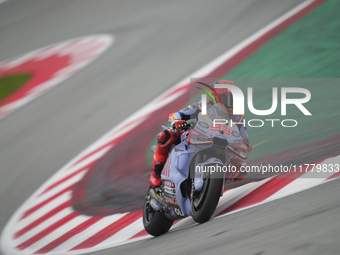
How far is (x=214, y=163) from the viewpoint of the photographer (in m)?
3.07

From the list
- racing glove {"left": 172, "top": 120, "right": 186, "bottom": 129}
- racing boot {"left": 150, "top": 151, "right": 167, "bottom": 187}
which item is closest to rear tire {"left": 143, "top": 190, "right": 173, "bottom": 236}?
racing boot {"left": 150, "top": 151, "right": 167, "bottom": 187}

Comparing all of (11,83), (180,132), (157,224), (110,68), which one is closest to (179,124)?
(180,132)

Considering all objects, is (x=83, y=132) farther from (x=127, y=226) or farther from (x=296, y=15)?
(x=296, y=15)

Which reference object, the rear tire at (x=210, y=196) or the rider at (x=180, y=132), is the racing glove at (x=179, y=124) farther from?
the rear tire at (x=210, y=196)

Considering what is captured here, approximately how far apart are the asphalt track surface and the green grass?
79 cm

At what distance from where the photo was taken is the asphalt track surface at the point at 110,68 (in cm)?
604

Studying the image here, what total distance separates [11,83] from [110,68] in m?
2.32

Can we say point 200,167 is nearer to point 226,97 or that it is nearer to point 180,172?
point 180,172

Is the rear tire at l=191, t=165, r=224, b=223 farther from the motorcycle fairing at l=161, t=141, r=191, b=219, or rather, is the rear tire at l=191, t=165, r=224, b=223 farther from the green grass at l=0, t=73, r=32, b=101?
the green grass at l=0, t=73, r=32, b=101

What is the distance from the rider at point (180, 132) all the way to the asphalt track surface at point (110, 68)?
2.14ft

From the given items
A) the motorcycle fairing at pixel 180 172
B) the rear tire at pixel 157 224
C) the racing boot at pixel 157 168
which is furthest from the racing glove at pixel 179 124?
the rear tire at pixel 157 224

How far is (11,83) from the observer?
29.5 feet

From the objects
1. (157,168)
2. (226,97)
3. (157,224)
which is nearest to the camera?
(226,97)

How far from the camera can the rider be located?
344cm
